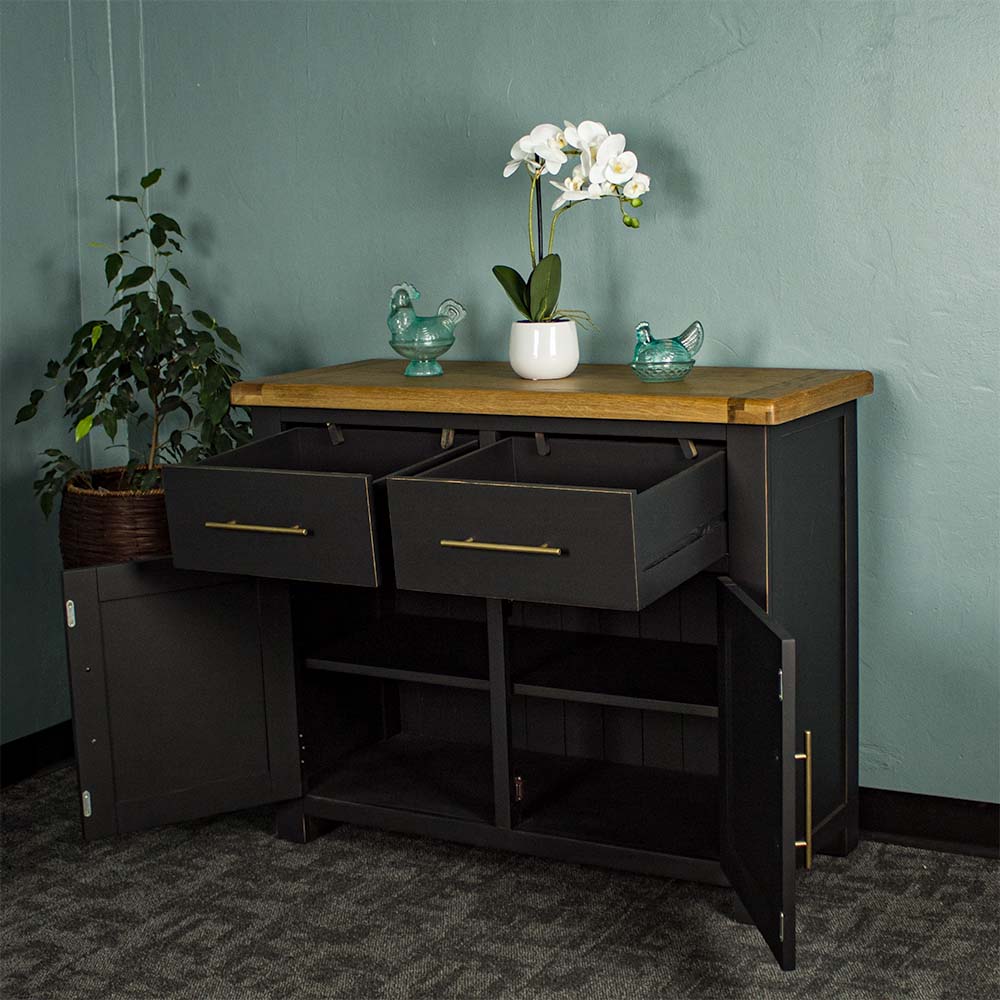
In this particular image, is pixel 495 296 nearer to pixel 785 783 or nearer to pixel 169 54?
pixel 169 54

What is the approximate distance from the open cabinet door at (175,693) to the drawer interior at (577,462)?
0.54 m

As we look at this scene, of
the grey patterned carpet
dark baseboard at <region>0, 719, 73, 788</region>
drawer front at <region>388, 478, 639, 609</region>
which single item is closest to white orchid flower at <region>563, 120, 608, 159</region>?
drawer front at <region>388, 478, 639, 609</region>

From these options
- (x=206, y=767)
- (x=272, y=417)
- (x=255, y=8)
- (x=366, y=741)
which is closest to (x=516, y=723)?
(x=366, y=741)

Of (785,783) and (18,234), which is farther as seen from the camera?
(18,234)

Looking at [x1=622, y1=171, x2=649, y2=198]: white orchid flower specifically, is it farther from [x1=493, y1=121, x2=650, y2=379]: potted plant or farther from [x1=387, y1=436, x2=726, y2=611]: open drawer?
[x1=387, y1=436, x2=726, y2=611]: open drawer

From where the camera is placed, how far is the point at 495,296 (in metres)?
2.87

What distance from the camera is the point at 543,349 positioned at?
2508 millimetres

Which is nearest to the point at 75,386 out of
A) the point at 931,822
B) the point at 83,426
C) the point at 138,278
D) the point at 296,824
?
the point at 83,426

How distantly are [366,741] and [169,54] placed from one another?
1627 millimetres

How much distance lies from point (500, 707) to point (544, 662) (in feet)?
0.57

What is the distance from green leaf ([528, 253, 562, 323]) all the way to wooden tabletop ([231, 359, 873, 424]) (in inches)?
5.2

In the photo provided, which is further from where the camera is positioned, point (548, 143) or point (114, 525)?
point (114, 525)

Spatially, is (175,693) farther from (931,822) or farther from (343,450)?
(931,822)

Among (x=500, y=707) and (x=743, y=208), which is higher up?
(x=743, y=208)
